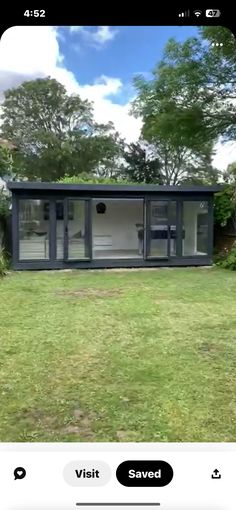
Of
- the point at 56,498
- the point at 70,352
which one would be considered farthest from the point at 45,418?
the point at 56,498

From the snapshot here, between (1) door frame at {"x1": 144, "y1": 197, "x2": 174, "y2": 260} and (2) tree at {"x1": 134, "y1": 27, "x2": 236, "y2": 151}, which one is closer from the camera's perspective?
(2) tree at {"x1": 134, "y1": 27, "x2": 236, "y2": 151}

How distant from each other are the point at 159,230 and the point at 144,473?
897 centimetres

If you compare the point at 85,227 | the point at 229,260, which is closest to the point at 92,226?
the point at 85,227

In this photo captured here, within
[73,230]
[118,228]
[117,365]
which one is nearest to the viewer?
[117,365]

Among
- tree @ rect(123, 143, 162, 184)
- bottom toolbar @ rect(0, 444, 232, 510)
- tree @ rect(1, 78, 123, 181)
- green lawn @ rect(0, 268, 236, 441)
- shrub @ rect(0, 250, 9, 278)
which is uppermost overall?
tree @ rect(1, 78, 123, 181)

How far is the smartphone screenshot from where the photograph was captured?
0.86 m

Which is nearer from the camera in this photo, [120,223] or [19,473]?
[19,473]

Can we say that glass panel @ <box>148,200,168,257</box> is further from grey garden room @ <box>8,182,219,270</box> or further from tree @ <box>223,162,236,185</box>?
tree @ <box>223,162,236,185</box>

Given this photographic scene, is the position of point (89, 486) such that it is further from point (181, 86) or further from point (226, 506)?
point (181, 86)

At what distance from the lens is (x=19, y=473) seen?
0.86m

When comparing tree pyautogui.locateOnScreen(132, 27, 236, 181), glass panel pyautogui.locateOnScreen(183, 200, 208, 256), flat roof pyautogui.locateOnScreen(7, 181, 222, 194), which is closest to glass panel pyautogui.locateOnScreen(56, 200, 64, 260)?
flat roof pyautogui.locateOnScreen(7, 181, 222, 194)

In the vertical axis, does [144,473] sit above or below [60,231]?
below

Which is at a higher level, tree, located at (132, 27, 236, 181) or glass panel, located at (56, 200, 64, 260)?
tree, located at (132, 27, 236, 181)
